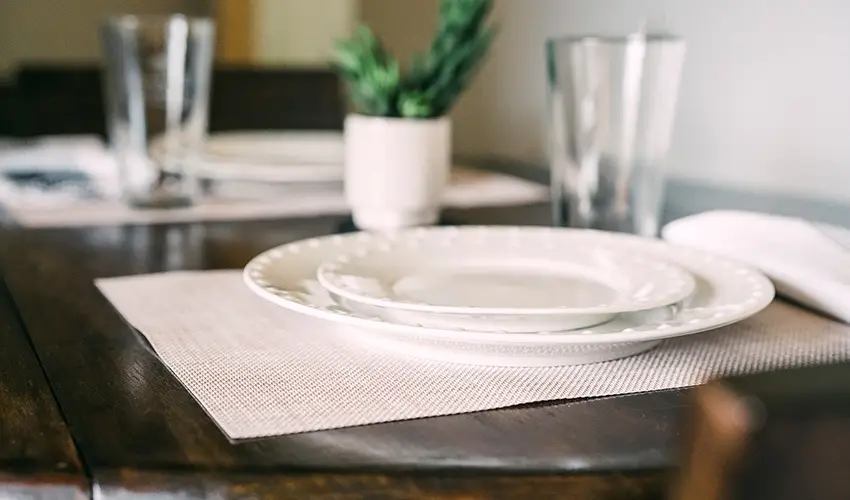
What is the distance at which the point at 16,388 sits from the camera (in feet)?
1.66

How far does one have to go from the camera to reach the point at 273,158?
1.37 meters

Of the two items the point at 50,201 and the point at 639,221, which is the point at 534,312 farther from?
the point at 50,201

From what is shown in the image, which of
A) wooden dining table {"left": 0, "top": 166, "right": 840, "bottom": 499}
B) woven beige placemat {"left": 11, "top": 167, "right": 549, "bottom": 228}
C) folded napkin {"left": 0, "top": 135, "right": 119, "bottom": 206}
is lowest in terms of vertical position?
woven beige placemat {"left": 11, "top": 167, "right": 549, "bottom": 228}

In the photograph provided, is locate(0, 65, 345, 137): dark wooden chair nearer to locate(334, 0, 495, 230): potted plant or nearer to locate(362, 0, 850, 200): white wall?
locate(362, 0, 850, 200): white wall

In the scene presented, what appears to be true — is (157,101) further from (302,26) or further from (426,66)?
(302,26)

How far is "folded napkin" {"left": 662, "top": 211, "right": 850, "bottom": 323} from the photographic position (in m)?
0.68

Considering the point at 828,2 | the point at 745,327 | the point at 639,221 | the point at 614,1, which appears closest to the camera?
the point at 745,327

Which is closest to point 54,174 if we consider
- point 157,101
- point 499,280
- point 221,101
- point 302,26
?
point 157,101

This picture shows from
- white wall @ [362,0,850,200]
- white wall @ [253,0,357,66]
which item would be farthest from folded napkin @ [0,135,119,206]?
white wall @ [253,0,357,66]

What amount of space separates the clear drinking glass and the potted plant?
24cm

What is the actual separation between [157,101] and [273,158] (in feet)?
0.85

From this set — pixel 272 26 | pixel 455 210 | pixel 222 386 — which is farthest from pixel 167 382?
pixel 272 26

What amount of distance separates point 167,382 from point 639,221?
0.59 meters

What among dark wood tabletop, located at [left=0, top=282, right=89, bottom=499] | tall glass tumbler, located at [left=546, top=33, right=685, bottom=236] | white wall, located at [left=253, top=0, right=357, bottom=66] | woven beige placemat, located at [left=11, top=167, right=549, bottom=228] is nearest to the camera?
dark wood tabletop, located at [left=0, top=282, right=89, bottom=499]
